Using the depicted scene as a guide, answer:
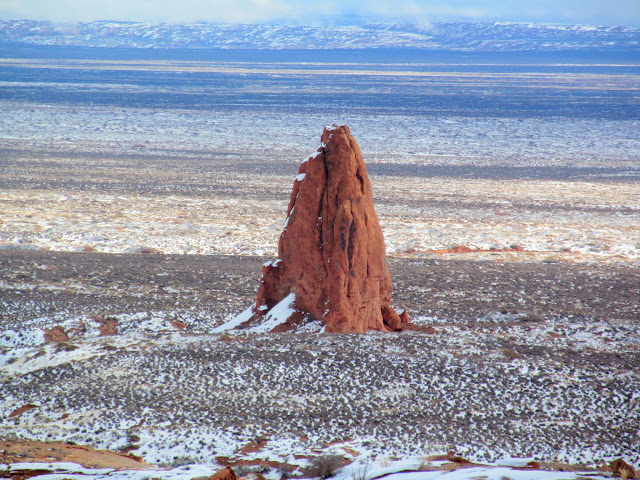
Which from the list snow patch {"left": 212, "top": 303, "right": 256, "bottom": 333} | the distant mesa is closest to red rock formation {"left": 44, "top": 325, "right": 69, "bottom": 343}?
snow patch {"left": 212, "top": 303, "right": 256, "bottom": 333}

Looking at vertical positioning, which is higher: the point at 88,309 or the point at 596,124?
the point at 596,124

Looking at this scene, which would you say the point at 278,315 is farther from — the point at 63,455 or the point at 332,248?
the point at 63,455

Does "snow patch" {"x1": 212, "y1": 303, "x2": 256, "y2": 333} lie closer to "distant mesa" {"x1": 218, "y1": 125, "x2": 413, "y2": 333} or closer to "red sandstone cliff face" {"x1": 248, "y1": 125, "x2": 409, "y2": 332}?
"distant mesa" {"x1": 218, "y1": 125, "x2": 413, "y2": 333}

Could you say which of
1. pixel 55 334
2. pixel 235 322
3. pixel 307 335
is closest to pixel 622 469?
pixel 307 335

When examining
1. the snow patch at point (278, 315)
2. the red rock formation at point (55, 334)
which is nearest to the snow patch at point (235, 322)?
the snow patch at point (278, 315)

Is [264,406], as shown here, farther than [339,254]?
No

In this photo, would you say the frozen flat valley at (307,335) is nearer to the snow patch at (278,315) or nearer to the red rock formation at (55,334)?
the red rock formation at (55,334)

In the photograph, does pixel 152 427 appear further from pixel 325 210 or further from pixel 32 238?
pixel 32 238

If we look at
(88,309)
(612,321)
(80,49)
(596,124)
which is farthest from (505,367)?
(80,49)
